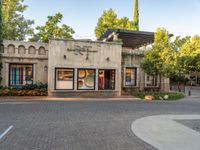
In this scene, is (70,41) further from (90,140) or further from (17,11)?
(17,11)

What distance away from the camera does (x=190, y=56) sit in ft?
117

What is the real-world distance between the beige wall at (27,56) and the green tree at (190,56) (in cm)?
2478

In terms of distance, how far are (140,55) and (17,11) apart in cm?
2158

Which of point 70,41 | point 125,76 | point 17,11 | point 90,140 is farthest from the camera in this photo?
point 17,11

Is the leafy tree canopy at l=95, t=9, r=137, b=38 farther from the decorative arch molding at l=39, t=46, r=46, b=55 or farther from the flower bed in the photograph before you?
the flower bed

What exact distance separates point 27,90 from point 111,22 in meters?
26.1

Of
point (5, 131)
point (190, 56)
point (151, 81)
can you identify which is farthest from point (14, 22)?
point (190, 56)

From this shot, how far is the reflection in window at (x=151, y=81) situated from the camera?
69.7 ft

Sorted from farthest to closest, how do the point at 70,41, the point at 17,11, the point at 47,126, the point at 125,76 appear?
the point at 17,11
the point at 125,76
the point at 70,41
the point at 47,126

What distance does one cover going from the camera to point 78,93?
710 inches

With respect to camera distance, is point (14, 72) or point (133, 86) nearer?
point (14, 72)

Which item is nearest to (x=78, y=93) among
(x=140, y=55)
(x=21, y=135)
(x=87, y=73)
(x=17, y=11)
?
(x=87, y=73)

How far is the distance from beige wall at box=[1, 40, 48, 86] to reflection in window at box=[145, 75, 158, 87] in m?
11.0

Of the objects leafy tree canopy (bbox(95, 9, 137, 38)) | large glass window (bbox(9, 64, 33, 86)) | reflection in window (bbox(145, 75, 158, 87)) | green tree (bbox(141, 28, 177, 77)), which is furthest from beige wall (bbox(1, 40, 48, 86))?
leafy tree canopy (bbox(95, 9, 137, 38))
